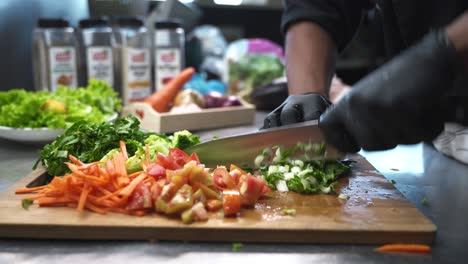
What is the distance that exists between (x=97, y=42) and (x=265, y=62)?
110cm

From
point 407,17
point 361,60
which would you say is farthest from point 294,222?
point 361,60

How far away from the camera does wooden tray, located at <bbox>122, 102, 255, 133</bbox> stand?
2281mm

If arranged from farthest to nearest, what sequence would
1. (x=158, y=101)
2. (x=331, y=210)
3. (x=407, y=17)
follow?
(x=158, y=101) → (x=407, y=17) → (x=331, y=210)

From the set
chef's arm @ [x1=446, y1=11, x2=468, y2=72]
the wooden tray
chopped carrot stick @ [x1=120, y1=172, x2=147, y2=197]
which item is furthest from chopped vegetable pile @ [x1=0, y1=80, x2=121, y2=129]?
chef's arm @ [x1=446, y1=11, x2=468, y2=72]

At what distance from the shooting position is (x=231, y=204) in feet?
4.14

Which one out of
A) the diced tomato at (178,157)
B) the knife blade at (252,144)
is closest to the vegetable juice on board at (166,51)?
the knife blade at (252,144)

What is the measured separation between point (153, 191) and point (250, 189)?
0.23m

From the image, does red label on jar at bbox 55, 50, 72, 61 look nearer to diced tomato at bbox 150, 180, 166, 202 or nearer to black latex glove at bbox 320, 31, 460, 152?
diced tomato at bbox 150, 180, 166, 202

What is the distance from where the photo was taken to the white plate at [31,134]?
194cm

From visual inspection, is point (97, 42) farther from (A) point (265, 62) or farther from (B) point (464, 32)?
(B) point (464, 32)

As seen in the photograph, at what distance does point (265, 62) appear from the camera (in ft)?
11.0

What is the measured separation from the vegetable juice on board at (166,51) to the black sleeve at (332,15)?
791 millimetres

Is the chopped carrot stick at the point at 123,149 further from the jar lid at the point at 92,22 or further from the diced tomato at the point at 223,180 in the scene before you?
the jar lid at the point at 92,22

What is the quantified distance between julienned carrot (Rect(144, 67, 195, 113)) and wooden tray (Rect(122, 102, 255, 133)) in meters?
0.11
